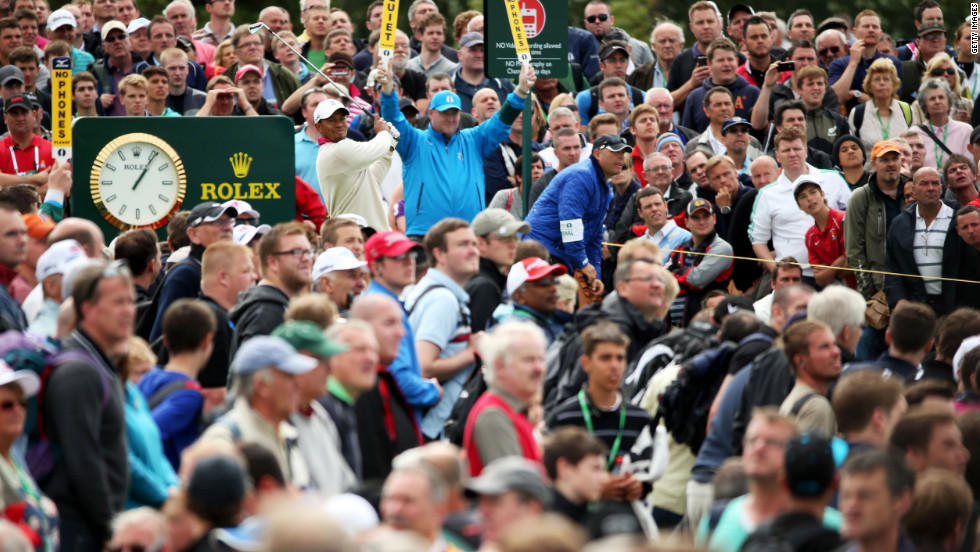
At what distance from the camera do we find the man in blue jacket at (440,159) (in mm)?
11797

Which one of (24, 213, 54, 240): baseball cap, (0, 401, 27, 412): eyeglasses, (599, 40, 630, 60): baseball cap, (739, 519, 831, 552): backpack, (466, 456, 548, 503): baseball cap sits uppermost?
(599, 40, 630, 60): baseball cap

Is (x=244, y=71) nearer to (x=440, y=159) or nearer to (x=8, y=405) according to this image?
(x=440, y=159)

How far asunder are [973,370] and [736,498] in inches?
96.4

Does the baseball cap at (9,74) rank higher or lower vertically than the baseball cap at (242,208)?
higher

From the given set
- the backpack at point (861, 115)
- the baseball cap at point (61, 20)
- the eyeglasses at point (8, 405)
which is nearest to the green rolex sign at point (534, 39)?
the backpack at point (861, 115)

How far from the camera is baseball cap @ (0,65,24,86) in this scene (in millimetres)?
13477

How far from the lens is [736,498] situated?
5781 millimetres

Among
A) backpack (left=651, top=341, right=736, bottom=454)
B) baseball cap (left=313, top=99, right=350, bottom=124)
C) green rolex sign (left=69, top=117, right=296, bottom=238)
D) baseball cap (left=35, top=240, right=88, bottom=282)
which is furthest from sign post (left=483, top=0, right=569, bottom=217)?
baseball cap (left=35, top=240, right=88, bottom=282)

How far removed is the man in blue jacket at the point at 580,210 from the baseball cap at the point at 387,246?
351 cm

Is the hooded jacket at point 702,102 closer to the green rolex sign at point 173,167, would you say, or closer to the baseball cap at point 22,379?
the green rolex sign at point 173,167

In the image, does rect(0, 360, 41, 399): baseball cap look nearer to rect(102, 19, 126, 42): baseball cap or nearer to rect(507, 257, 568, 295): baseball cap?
rect(507, 257, 568, 295): baseball cap

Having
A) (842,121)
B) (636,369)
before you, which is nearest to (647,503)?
(636,369)

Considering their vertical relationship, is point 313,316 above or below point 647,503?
above

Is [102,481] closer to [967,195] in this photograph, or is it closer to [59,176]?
[59,176]
